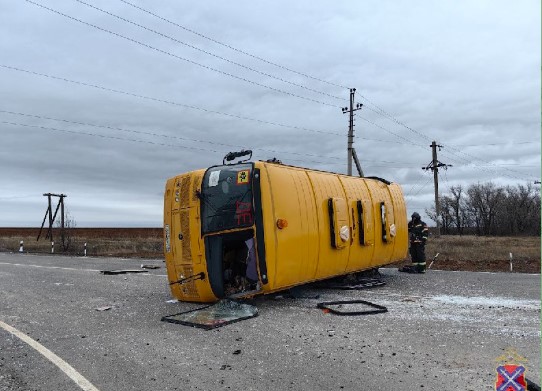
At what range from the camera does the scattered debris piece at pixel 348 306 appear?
7497 millimetres

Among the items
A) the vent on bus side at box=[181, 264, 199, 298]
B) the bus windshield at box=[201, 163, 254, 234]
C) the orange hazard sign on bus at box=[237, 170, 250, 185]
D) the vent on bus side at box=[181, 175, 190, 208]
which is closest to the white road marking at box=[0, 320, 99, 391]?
the vent on bus side at box=[181, 264, 199, 298]

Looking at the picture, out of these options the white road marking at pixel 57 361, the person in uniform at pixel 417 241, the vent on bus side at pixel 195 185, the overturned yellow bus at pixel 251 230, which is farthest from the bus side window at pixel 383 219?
the white road marking at pixel 57 361

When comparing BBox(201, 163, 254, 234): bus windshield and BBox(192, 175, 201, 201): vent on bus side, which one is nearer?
BBox(201, 163, 254, 234): bus windshield

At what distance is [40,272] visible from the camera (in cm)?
1527

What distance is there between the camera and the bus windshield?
26.9 feet

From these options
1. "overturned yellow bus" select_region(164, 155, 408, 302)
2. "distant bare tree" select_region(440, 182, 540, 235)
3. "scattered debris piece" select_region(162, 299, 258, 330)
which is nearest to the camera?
"scattered debris piece" select_region(162, 299, 258, 330)

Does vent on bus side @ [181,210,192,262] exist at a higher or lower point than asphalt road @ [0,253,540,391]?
higher

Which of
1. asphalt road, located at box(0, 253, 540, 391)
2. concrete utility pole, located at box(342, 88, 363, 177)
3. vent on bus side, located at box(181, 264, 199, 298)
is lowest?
asphalt road, located at box(0, 253, 540, 391)

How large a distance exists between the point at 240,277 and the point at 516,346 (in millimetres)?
4833

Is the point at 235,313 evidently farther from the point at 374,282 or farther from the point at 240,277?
the point at 374,282

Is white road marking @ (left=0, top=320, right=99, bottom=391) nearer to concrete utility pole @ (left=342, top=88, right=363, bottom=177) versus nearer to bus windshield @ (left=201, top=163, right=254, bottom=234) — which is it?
bus windshield @ (left=201, top=163, right=254, bottom=234)

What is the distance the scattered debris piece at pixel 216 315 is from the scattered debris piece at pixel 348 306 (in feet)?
4.15

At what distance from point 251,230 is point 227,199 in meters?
0.76

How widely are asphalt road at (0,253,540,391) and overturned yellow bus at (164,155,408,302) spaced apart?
555 millimetres
